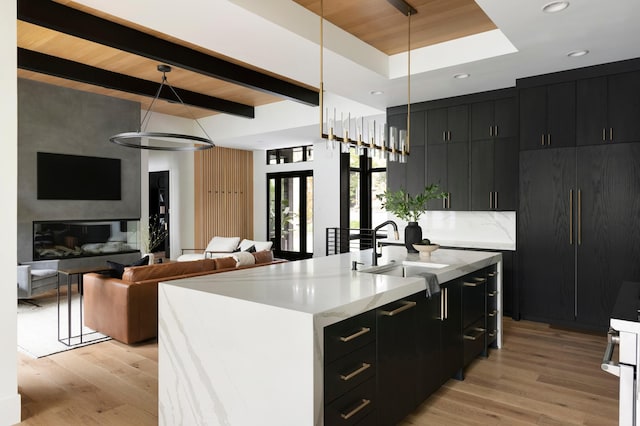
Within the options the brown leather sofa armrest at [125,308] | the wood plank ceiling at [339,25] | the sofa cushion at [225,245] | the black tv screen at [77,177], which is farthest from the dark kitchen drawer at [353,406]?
the sofa cushion at [225,245]

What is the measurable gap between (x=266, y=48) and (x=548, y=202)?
330 centimetres

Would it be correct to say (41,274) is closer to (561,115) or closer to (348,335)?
(348,335)

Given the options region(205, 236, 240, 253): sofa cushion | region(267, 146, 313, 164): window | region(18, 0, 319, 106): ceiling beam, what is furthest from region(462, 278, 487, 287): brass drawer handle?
region(267, 146, 313, 164): window

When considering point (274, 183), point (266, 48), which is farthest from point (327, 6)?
point (274, 183)

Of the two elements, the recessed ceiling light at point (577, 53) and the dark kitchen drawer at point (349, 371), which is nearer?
the dark kitchen drawer at point (349, 371)

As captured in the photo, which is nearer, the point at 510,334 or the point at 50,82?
the point at 510,334

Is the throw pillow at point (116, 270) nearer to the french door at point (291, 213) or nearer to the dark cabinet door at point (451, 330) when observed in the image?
the dark cabinet door at point (451, 330)

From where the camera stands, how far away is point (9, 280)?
2578mm

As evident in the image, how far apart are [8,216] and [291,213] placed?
8.15m

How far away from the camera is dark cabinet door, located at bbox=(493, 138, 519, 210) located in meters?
5.11

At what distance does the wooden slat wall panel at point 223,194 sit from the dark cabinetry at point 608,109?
300 inches

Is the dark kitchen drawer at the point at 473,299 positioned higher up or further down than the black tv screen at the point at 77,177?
further down

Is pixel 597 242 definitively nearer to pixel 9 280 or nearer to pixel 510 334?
pixel 510 334

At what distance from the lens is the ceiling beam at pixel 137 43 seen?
367cm
